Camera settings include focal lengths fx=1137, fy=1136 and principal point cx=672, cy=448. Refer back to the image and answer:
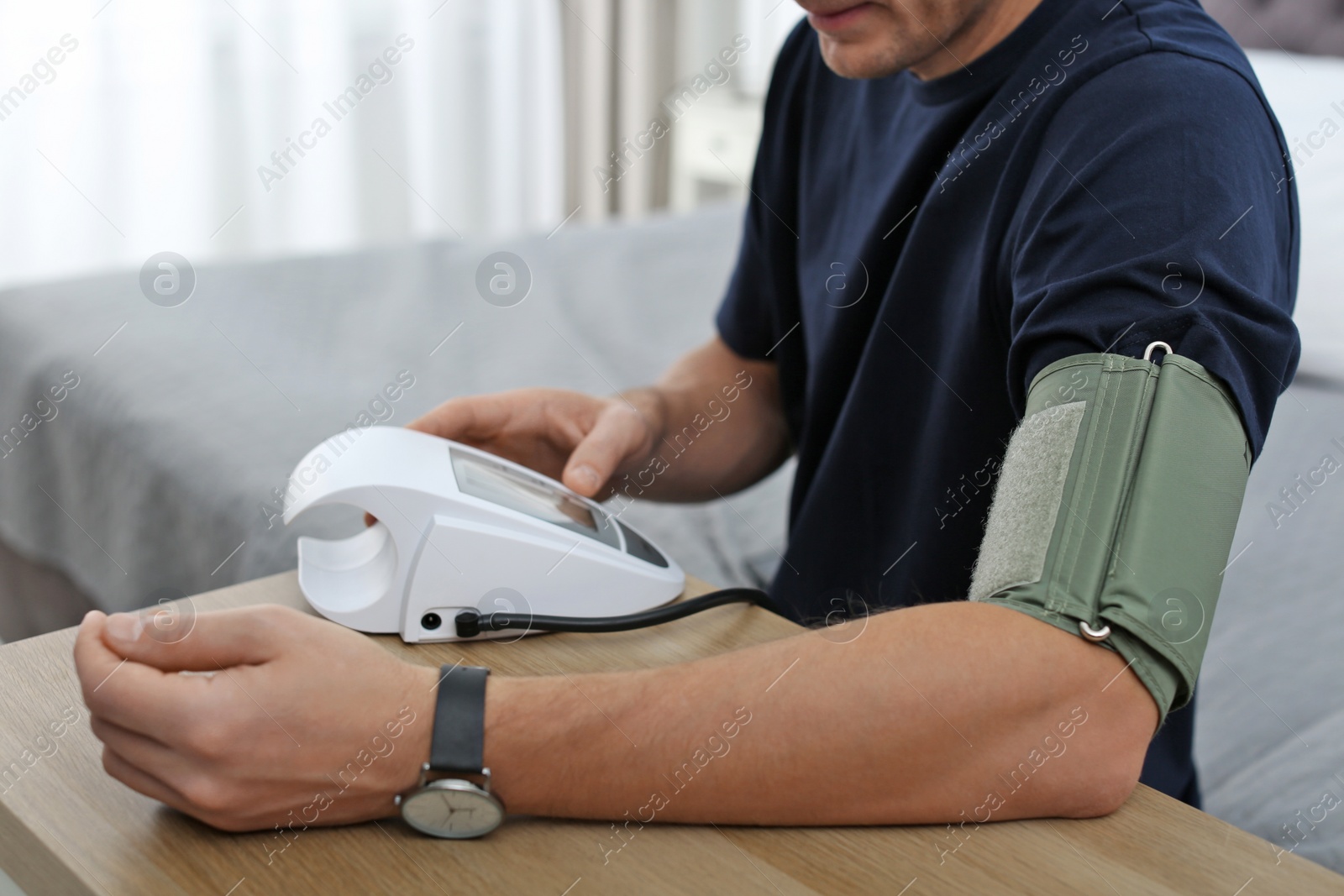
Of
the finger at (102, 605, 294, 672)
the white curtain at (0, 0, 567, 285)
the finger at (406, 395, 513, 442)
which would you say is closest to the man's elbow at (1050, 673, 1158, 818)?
the finger at (102, 605, 294, 672)

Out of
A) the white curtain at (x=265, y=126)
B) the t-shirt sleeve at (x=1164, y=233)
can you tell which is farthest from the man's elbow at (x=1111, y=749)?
the white curtain at (x=265, y=126)

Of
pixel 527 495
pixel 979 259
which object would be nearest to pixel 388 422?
pixel 527 495

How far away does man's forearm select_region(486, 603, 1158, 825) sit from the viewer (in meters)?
0.55

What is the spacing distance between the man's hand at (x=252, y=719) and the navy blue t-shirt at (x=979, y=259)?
0.39 m

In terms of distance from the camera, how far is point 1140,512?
0.53 meters

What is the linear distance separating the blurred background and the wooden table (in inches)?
83.9

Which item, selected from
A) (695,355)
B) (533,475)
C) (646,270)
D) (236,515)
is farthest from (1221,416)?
(646,270)

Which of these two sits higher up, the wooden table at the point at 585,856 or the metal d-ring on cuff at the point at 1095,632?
the metal d-ring on cuff at the point at 1095,632

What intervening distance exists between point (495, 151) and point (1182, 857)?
3.08 meters

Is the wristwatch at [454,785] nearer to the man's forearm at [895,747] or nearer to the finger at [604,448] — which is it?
the man's forearm at [895,747]

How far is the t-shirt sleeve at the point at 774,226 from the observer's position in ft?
3.69

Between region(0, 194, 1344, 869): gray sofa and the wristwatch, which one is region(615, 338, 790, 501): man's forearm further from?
the wristwatch

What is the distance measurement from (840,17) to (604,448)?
1.21 feet

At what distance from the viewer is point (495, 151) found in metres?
3.33
